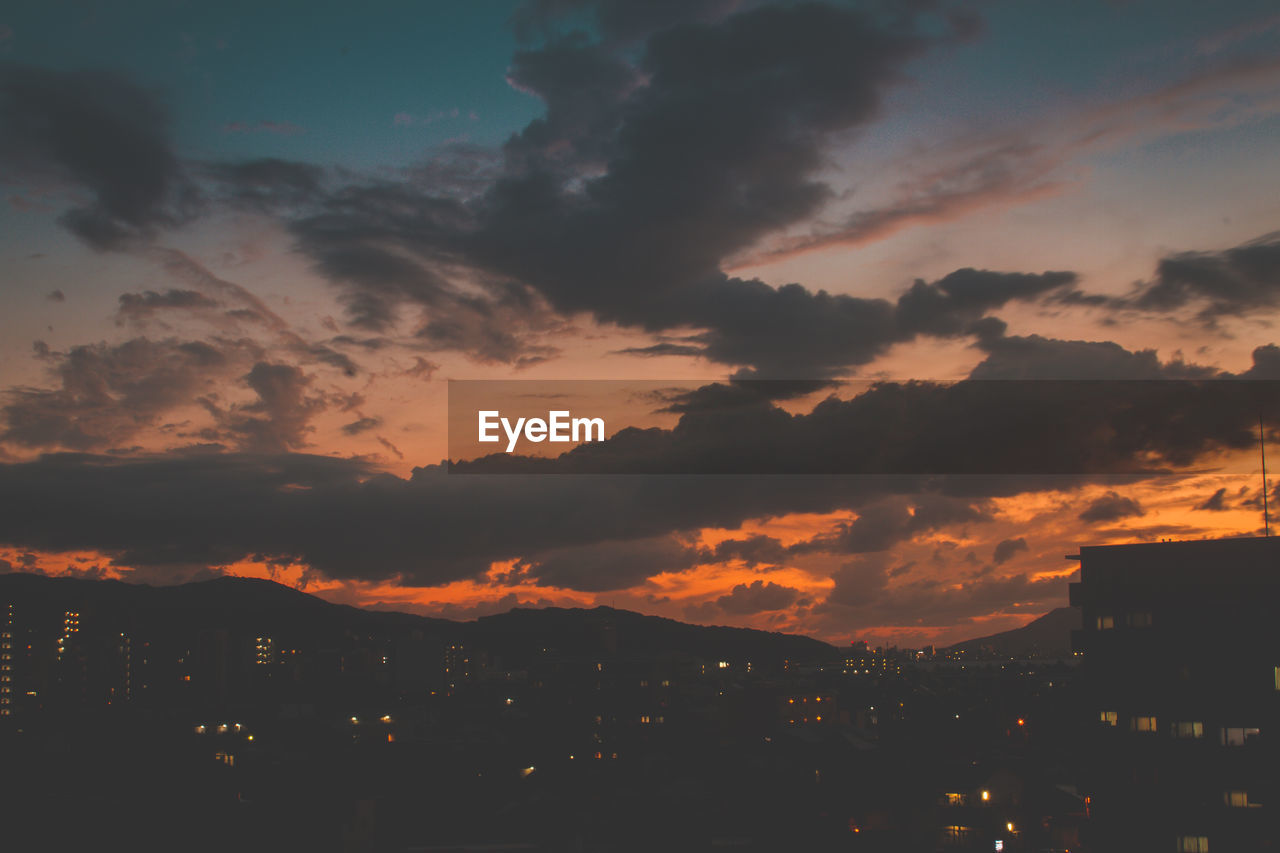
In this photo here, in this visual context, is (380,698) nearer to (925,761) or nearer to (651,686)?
(651,686)

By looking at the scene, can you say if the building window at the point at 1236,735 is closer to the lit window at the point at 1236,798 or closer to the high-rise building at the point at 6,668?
the lit window at the point at 1236,798

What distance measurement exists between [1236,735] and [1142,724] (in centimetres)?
234

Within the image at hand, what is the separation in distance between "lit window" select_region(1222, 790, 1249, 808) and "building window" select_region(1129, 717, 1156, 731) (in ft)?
7.18

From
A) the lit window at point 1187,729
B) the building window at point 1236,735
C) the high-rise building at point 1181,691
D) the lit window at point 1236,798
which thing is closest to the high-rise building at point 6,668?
the high-rise building at point 1181,691

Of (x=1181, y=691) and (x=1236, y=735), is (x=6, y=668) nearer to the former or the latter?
(x=1181, y=691)

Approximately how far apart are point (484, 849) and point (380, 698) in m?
69.6

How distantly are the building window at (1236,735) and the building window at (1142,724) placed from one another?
1838mm

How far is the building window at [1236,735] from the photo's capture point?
23.0 metres

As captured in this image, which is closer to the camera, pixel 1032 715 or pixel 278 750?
pixel 278 750

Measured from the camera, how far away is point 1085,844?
100 ft

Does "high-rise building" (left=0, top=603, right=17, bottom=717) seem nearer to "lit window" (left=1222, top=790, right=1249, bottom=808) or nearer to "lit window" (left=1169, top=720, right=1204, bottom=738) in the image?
"lit window" (left=1169, top=720, right=1204, bottom=738)

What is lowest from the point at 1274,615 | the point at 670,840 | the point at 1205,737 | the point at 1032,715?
the point at 1032,715

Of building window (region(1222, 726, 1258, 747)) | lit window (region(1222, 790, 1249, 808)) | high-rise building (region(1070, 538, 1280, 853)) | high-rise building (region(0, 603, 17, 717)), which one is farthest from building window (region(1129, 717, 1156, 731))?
high-rise building (region(0, 603, 17, 717))

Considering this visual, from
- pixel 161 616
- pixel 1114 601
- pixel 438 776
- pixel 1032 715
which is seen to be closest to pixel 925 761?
pixel 1114 601
